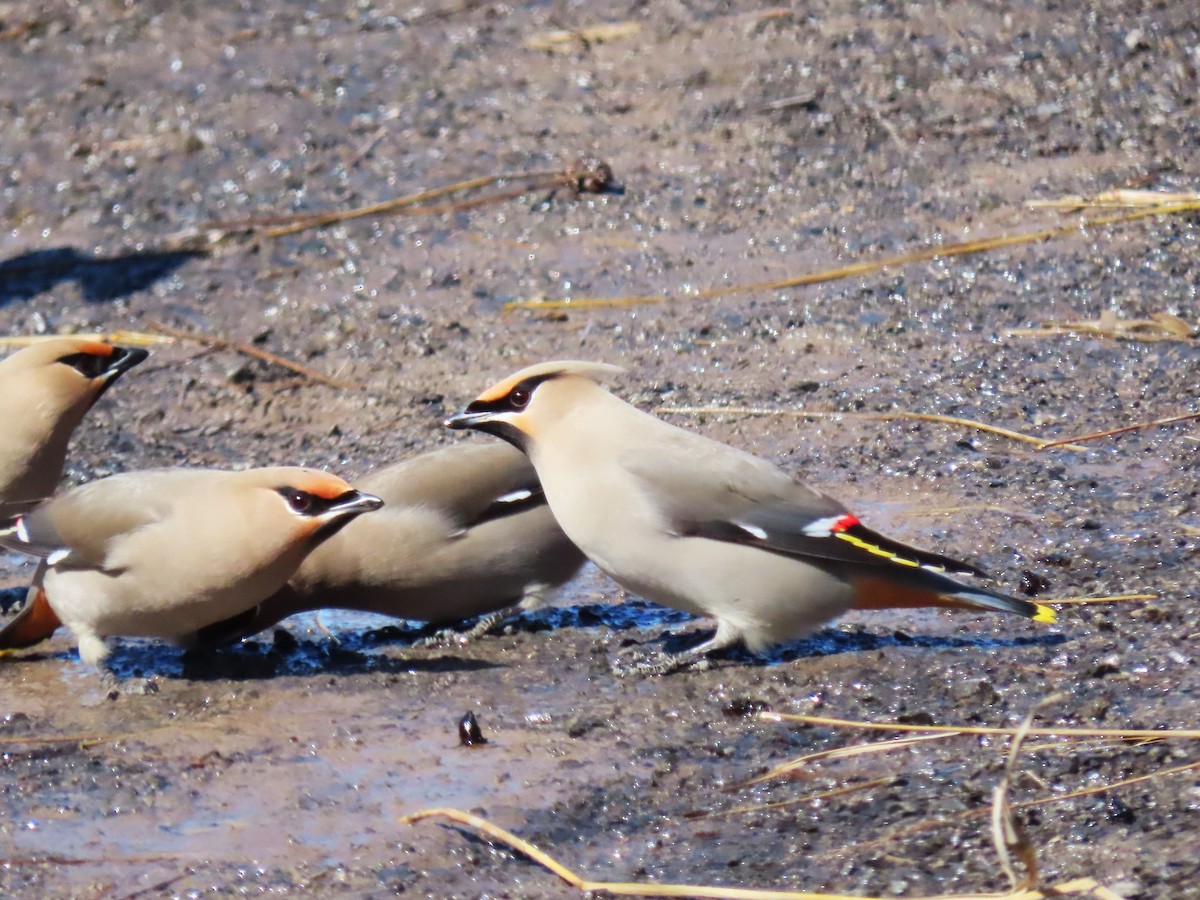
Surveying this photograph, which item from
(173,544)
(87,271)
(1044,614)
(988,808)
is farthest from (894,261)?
(988,808)

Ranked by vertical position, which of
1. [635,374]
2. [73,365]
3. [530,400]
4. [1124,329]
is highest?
→ [530,400]

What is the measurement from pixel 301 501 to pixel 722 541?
1.04 metres

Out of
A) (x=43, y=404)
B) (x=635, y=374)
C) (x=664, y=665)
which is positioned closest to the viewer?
(x=664, y=665)

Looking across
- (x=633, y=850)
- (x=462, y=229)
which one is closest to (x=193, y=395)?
(x=462, y=229)

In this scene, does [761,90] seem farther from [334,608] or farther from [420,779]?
[420,779]

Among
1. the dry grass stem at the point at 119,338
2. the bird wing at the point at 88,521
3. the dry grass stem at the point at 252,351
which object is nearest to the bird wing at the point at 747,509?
the bird wing at the point at 88,521

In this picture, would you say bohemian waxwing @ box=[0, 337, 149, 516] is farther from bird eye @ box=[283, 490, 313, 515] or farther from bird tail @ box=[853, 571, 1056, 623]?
bird tail @ box=[853, 571, 1056, 623]

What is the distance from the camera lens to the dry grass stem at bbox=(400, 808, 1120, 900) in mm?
3045

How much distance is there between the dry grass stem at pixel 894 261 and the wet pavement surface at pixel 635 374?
0.06 m

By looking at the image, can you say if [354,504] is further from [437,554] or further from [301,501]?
[437,554]

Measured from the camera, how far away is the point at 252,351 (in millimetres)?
7238

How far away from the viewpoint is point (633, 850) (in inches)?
139

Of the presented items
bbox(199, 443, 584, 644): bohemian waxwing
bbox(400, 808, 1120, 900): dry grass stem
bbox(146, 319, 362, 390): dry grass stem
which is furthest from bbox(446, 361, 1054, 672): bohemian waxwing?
bbox(146, 319, 362, 390): dry grass stem

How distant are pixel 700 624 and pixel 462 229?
373 cm
